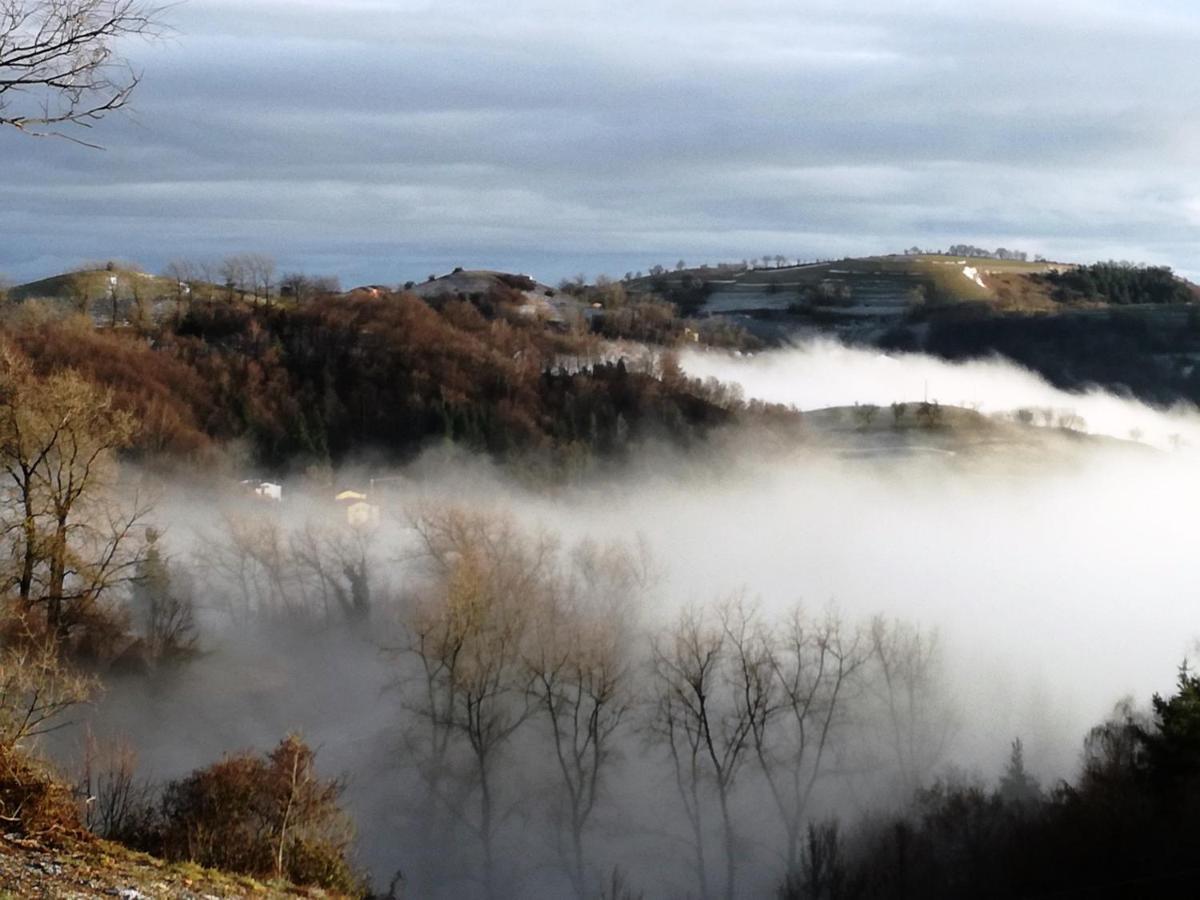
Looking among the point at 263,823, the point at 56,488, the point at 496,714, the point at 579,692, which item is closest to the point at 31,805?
the point at 263,823

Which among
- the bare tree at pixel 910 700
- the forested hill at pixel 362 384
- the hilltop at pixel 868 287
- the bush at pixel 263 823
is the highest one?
the hilltop at pixel 868 287

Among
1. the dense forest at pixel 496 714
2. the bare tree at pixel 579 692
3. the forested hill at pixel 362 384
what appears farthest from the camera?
the forested hill at pixel 362 384

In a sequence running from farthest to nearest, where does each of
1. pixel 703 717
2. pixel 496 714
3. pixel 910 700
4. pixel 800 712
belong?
pixel 910 700
pixel 800 712
pixel 496 714
pixel 703 717

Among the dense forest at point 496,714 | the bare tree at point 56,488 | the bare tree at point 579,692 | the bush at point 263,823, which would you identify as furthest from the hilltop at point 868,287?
the bush at point 263,823

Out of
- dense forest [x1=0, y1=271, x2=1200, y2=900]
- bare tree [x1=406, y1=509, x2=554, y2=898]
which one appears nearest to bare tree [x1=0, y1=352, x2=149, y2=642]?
dense forest [x1=0, y1=271, x2=1200, y2=900]

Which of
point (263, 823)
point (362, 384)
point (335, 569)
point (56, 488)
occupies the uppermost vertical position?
point (56, 488)

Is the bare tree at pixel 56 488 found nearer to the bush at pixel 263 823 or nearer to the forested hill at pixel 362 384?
the bush at pixel 263 823

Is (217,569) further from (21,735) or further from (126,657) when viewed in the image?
(21,735)

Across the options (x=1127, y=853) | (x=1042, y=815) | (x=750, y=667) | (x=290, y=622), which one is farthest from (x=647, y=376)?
(x=1127, y=853)

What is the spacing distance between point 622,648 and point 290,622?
→ 1292cm

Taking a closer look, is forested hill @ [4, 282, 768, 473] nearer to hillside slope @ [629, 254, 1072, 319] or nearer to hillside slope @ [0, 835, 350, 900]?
hillside slope @ [0, 835, 350, 900]

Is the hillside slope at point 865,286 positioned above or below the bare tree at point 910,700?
above

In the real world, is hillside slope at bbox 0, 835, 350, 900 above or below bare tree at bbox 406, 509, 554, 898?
above

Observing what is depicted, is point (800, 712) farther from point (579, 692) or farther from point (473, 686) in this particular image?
point (473, 686)
